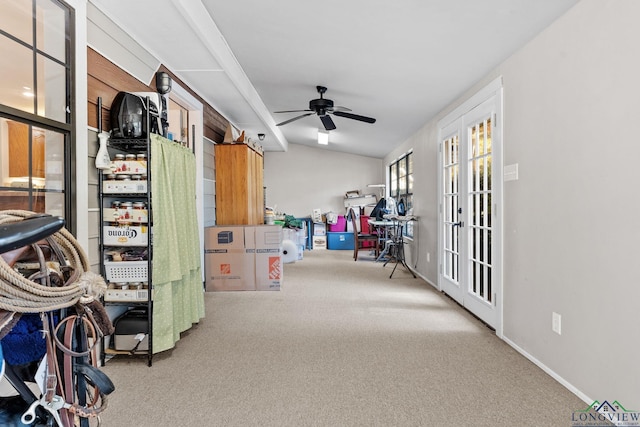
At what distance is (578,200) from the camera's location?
2.12m

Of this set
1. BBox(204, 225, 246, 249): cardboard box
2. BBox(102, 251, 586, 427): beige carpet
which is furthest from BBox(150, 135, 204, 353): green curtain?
BBox(204, 225, 246, 249): cardboard box

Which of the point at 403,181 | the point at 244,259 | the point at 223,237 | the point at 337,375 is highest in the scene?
the point at 403,181

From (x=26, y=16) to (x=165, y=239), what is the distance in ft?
4.79

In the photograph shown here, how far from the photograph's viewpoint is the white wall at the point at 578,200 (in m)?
1.79

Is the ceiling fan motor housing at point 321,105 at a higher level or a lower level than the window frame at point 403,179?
higher

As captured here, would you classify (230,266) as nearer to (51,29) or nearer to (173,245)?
(173,245)

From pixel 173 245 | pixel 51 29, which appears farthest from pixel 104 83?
pixel 173 245

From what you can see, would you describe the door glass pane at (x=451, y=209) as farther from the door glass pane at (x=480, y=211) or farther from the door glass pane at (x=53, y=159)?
the door glass pane at (x=53, y=159)

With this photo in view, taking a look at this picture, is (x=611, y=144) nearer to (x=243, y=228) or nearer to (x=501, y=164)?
(x=501, y=164)

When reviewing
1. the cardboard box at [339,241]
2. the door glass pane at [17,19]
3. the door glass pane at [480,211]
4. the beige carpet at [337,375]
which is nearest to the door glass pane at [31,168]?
the door glass pane at [17,19]

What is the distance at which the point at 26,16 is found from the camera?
1.90m

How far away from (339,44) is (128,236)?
223cm

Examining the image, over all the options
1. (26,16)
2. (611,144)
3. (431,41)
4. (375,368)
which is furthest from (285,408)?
(431,41)

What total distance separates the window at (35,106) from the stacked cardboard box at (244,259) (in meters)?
2.50
